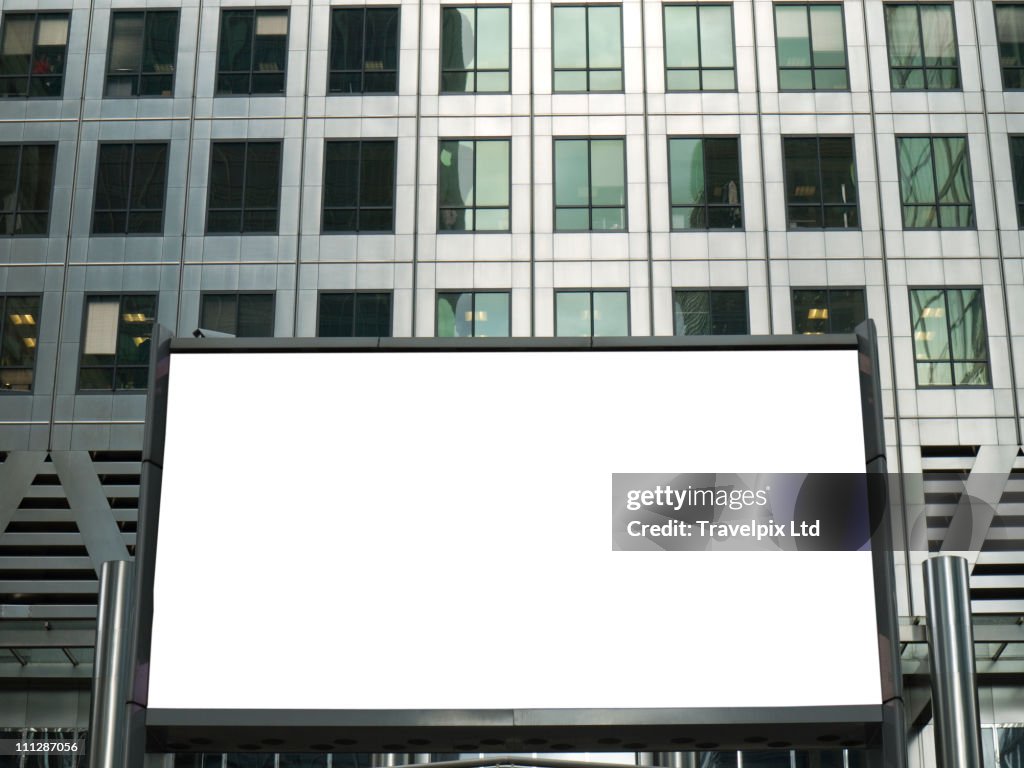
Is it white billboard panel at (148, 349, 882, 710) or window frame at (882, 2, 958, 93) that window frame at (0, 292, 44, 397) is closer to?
white billboard panel at (148, 349, 882, 710)

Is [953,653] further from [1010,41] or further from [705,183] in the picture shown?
[1010,41]

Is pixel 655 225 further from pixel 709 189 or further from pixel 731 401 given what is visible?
pixel 731 401

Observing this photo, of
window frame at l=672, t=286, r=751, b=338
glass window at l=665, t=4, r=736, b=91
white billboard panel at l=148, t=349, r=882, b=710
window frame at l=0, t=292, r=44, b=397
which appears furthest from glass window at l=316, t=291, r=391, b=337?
white billboard panel at l=148, t=349, r=882, b=710

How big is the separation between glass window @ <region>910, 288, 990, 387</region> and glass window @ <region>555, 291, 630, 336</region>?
24.3 feet

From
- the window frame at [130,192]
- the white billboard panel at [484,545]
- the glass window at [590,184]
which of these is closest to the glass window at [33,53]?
the window frame at [130,192]

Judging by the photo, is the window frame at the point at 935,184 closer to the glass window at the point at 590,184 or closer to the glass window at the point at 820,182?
the glass window at the point at 820,182

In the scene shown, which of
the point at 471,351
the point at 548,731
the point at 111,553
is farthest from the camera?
the point at 111,553

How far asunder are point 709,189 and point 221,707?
2476cm

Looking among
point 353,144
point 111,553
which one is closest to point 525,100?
point 353,144

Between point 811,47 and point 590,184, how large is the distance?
7202 millimetres

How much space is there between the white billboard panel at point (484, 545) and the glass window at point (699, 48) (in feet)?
78.2

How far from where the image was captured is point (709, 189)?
33062 mm

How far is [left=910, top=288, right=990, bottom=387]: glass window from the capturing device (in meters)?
31.2

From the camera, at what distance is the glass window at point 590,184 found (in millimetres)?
33094
